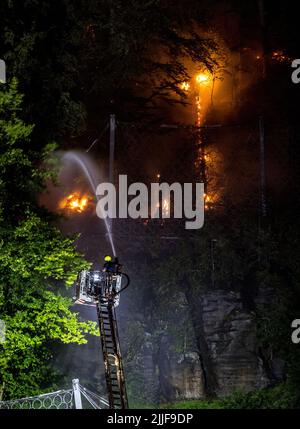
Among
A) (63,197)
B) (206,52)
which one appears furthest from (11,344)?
(63,197)

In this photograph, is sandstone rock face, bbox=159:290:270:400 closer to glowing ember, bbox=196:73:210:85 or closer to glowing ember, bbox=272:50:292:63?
glowing ember, bbox=272:50:292:63

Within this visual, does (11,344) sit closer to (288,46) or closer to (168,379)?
(168,379)

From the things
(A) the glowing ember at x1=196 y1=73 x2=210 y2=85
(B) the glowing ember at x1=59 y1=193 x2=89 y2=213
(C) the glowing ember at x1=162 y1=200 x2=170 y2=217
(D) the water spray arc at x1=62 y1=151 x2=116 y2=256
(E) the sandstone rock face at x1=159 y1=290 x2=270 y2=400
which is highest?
(A) the glowing ember at x1=196 y1=73 x2=210 y2=85

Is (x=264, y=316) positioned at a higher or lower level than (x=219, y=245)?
lower

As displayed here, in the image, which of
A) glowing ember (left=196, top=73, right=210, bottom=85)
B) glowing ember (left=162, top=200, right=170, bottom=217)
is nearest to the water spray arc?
glowing ember (left=162, top=200, right=170, bottom=217)

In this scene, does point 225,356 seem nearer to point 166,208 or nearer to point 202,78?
point 166,208

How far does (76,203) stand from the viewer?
28375mm

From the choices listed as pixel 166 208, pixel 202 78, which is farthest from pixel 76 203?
pixel 202 78

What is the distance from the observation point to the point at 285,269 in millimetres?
18766

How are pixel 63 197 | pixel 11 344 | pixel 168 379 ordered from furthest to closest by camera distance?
1. pixel 63 197
2. pixel 168 379
3. pixel 11 344

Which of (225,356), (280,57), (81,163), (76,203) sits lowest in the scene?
(225,356)

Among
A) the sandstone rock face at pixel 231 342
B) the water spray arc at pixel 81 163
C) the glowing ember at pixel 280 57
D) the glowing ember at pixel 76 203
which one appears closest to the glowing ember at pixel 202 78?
the glowing ember at pixel 280 57

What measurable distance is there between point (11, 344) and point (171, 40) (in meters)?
16.1

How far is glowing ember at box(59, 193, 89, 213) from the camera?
27516 millimetres
